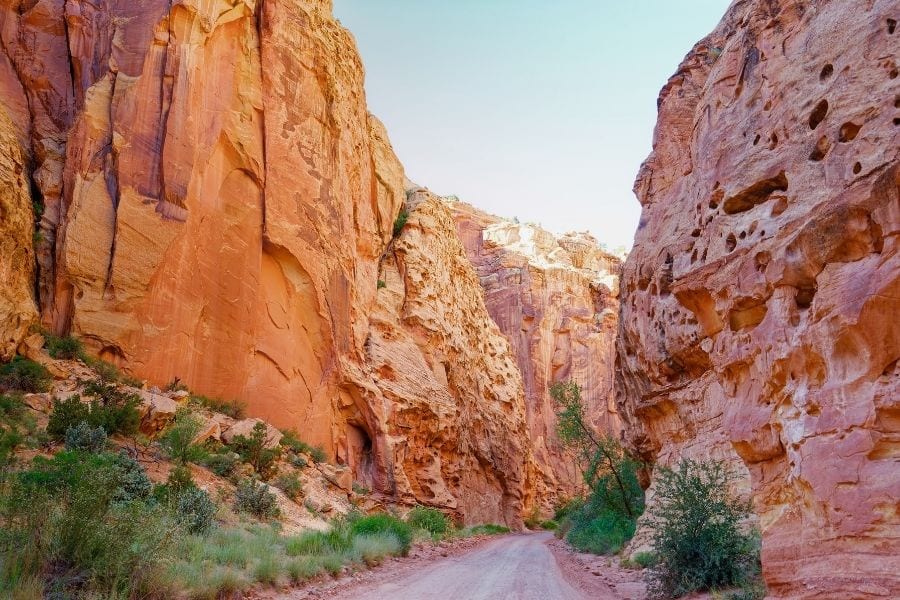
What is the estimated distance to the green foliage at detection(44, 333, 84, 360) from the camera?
17.6 metres

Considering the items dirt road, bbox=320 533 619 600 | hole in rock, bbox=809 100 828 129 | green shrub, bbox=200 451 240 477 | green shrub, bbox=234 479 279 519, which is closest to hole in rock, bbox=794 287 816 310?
hole in rock, bbox=809 100 828 129

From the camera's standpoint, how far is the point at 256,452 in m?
18.7

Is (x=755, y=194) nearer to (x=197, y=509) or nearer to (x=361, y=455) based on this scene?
(x=197, y=509)

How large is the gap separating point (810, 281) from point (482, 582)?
7.81m

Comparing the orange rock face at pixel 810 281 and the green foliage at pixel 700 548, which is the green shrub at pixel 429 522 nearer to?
the orange rock face at pixel 810 281

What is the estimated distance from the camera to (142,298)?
19812mm

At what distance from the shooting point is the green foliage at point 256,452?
18.6 metres

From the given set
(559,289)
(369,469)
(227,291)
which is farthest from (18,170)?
(559,289)

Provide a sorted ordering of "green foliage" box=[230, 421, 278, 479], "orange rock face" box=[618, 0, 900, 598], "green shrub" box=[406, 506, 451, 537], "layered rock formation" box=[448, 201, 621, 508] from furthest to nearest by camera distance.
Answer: "layered rock formation" box=[448, 201, 621, 508] < "green shrub" box=[406, 506, 451, 537] < "green foliage" box=[230, 421, 278, 479] < "orange rock face" box=[618, 0, 900, 598]

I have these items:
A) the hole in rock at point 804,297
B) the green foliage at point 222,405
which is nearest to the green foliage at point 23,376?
the green foliage at point 222,405

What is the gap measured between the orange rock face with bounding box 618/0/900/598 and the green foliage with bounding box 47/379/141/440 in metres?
13.6

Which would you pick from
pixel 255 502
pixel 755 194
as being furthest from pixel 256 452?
pixel 755 194

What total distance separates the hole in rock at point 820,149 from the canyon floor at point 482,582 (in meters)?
7.00

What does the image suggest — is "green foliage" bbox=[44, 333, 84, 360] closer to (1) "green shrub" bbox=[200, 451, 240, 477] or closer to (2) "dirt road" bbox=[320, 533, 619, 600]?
(1) "green shrub" bbox=[200, 451, 240, 477]
